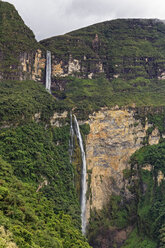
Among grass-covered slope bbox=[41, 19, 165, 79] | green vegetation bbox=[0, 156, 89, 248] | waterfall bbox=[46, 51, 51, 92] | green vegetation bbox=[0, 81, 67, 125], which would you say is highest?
grass-covered slope bbox=[41, 19, 165, 79]

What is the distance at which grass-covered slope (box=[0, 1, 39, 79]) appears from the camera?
3160 cm

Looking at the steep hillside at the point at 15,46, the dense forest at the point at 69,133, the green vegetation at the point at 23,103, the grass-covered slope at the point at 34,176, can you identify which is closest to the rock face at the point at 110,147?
the dense forest at the point at 69,133

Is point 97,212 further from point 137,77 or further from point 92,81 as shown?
point 137,77

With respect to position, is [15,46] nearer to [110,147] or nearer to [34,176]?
[110,147]

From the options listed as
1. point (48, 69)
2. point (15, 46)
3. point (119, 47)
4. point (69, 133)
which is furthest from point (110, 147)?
point (119, 47)

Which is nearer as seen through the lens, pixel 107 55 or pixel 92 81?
pixel 92 81

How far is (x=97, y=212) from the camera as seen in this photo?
2942 cm

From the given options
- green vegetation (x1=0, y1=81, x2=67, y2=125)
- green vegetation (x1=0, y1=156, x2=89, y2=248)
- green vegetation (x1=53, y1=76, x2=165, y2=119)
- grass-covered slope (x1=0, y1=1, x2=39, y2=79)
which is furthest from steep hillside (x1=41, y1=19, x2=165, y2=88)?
green vegetation (x1=0, y1=156, x2=89, y2=248)

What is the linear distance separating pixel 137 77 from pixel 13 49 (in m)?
17.5

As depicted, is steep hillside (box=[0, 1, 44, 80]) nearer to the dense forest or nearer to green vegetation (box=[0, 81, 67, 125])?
the dense forest

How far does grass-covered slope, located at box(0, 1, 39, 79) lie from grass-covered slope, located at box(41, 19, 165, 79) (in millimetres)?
4303

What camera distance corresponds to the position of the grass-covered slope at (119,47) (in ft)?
128

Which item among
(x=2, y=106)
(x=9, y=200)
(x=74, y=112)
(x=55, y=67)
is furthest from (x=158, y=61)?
(x=9, y=200)

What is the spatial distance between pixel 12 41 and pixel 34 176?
60.2ft
